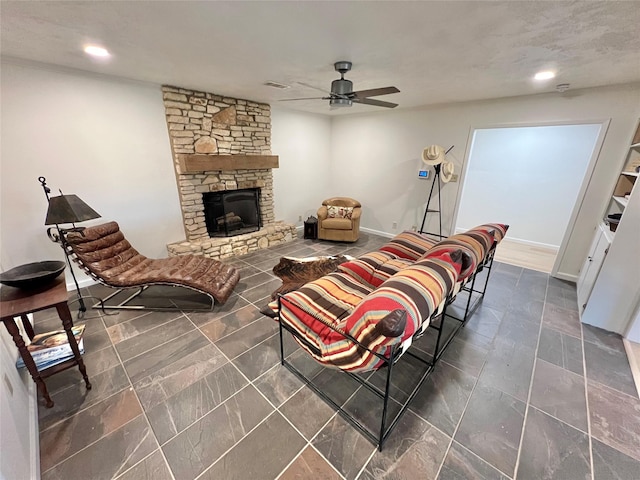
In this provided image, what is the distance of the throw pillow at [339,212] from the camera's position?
16.3ft

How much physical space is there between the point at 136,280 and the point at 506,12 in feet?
11.7

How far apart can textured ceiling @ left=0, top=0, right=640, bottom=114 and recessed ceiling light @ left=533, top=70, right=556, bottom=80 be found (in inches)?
4.1

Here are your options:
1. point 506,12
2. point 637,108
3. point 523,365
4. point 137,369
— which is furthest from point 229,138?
point 637,108

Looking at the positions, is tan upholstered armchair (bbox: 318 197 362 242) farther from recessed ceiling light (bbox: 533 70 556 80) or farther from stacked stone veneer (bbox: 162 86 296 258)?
recessed ceiling light (bbox: 533 70 556 80)

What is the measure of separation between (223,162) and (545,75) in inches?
157

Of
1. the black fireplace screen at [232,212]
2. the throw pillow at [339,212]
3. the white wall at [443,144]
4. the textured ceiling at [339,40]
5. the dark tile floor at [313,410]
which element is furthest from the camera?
the throw pillow at [339,212]

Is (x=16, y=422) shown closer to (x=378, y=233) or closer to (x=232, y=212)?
(x=232, y=212)

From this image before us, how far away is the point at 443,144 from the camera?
4.25m

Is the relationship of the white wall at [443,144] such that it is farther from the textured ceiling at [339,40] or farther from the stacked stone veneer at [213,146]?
the stacked stone veneer at [213,146]

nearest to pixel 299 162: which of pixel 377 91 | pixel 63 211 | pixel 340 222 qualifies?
pixel 340 222

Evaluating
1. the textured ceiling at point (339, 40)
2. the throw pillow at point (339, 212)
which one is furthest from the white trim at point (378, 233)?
the textured ceiling at point (339, 40)

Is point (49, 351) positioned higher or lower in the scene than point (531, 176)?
lower

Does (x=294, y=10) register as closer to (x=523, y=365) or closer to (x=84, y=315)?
(x=523, y=365)

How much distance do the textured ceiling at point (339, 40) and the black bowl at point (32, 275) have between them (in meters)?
1.59
